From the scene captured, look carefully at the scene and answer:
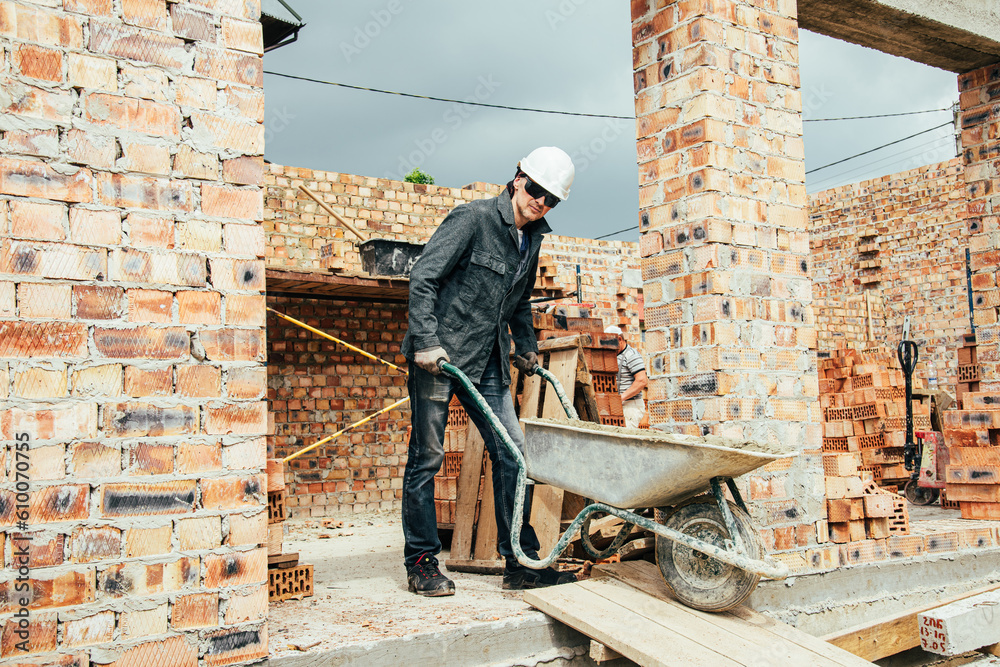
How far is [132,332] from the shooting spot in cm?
246

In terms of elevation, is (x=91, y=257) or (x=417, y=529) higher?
(x=91, y=257)

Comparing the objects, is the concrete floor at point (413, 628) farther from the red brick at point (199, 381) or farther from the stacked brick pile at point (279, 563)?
the red brick at point (199, 381)

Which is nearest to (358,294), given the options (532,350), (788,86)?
(532,350)

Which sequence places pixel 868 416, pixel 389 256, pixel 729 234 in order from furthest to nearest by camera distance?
pixel 868 416 < pixel 389 256 < pixel 729 234

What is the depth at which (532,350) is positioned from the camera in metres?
4.09

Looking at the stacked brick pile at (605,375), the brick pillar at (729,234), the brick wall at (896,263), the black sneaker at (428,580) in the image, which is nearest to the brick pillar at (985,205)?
the brick pillar at (729,234)

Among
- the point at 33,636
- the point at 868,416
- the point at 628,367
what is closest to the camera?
the point at 33,636

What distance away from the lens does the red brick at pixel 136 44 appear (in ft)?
8.07

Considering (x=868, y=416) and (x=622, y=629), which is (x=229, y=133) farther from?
(x=868, y=416)

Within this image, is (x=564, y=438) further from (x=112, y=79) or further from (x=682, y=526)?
(x=112, y=79)

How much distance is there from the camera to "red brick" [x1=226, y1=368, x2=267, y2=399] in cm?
259

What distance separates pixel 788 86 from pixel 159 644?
3.87m

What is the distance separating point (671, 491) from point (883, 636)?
1.84 meters

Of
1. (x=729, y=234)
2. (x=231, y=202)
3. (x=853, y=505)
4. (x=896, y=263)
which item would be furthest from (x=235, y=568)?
(x=896, y=263)
